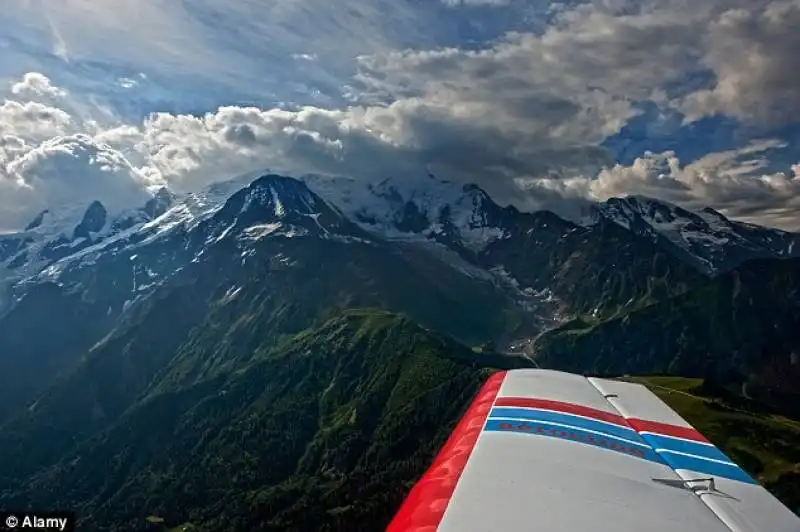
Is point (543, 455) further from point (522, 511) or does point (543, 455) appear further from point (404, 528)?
point (404, 528)

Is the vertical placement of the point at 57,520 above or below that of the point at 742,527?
below

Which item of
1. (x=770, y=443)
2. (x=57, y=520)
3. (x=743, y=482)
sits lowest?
(x=770, y=443)

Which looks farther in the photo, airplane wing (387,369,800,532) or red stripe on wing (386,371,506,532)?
airplane wing (387,369,800,532)

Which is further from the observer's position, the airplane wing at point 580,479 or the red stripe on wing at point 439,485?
the airplane wing at point 580,479

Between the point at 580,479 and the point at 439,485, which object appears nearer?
the point at 439,485

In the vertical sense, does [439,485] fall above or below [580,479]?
above

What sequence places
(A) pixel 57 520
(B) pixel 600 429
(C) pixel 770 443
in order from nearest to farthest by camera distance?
(B) pixel 600 429
(A) pixel 57 520
(C) pixel 770 443

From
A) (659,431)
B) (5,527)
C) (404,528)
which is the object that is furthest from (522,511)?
(5,527)

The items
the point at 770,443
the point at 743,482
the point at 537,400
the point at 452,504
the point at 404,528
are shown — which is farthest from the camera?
the point at 770,443
